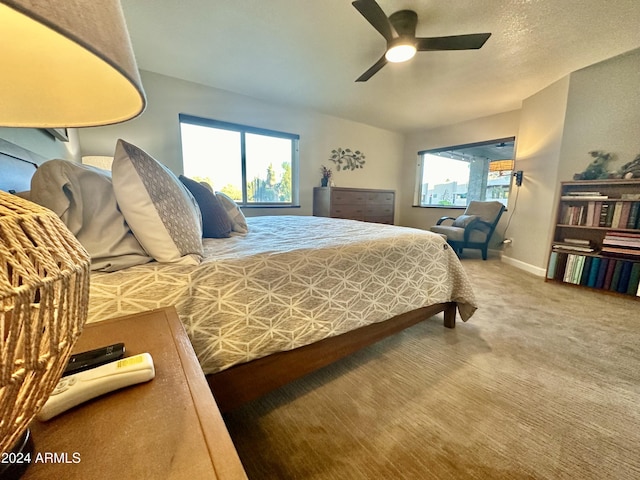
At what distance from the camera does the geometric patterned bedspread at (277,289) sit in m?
0.84

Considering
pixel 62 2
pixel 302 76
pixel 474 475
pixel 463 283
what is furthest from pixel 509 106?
pixel 62 2

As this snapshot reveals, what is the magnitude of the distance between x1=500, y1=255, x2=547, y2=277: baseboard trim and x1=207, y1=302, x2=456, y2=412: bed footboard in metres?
2.82

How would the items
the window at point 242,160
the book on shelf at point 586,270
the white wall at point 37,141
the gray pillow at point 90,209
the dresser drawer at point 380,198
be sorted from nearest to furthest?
the gray pillow at point 90,209 → the white wall at point 37,141 → the book on shelf at point 586,270 → the window at point 242,160 → the dresser drawer at point 380,198

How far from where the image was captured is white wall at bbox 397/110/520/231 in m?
4.00

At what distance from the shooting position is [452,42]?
194cm

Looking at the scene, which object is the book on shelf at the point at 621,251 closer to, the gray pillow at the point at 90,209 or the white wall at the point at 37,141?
the gray pillow at the point at 90,209

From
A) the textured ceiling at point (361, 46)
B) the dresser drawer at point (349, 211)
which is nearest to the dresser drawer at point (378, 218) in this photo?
the dresser drawer at point (349, 211)

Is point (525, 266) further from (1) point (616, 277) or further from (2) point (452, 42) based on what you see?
(2) point (452, 42)

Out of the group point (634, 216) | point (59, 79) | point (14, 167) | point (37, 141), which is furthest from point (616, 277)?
point (37, 141)

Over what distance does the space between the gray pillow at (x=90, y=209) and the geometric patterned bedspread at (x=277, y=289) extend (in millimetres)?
67

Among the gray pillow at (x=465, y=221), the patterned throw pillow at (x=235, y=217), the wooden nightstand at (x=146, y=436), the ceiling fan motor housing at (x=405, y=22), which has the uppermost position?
the ceiling fan motor housing at (x=405, y=22)

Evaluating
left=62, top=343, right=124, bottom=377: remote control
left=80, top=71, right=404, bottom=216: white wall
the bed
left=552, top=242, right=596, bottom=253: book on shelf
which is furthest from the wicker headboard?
left=552, top=242, right=596, bottom=253: book on shelf

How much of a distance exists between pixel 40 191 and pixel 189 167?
288cm

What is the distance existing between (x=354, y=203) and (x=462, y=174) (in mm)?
2519
